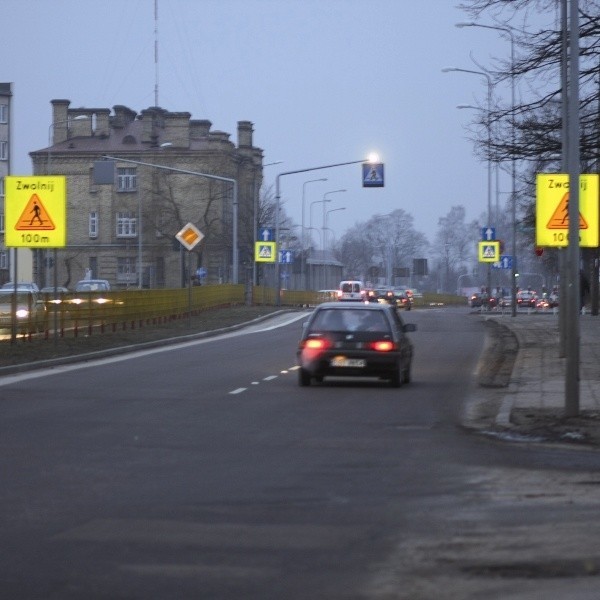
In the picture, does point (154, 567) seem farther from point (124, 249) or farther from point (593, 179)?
point (124, 249)

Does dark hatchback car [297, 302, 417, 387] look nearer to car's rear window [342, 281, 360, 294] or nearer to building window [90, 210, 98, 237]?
car's rear window [342, 281, 360, 294]

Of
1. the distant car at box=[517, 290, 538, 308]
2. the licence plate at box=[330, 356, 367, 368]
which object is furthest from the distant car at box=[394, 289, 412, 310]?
the licence plate at box=[330, 356, 367, 368]

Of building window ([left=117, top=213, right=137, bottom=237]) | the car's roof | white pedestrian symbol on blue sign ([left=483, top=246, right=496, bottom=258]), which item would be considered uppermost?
building window ([left=117, top=213, right=137, bottom=237])

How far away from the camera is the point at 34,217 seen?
32562mm

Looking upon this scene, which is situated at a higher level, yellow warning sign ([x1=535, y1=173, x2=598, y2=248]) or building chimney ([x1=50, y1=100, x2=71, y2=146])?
building chimney ([x1=50, y1=100, x2=71, y2=146])

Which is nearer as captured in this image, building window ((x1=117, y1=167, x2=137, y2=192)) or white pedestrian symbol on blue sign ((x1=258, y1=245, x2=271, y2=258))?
white pedestrian symbol on blue sign ((x1=258, y1=245, x2=271, y2=258))

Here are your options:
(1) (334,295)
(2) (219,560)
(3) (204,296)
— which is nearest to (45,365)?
(2) (219,560)

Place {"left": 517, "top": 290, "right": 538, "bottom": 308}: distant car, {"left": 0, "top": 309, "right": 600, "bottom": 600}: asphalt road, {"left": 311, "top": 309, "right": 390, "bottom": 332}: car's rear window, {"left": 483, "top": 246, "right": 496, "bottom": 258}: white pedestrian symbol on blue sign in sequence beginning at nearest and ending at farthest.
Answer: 1. {"left": 0, "top": 309, "right": 600, "bottom": 600}: asphalt road
2. {"left": 311, "top": 309, "right": 390, "bottom": 332}: car's rear window
3. {"left": 483, "top": 246, "right": 496, "bottom": 258}: white pedestrian symbol on blue sign
4. {"left": 517, "top": 290, "right": 538, "bottom": 308}: distant car

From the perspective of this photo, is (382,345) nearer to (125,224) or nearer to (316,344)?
(316,344)

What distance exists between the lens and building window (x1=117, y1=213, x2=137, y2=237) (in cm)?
9938

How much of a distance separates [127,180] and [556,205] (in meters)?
81.9

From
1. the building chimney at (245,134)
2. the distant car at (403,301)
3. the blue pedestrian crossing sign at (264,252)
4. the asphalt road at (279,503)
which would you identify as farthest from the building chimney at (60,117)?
the asphalt road at (279,503)

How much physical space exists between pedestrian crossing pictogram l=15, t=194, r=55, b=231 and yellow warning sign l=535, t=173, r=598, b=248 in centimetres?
1276

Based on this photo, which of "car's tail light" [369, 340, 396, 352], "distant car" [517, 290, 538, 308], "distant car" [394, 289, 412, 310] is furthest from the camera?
"distant car" [517, 290, 538, 308]
